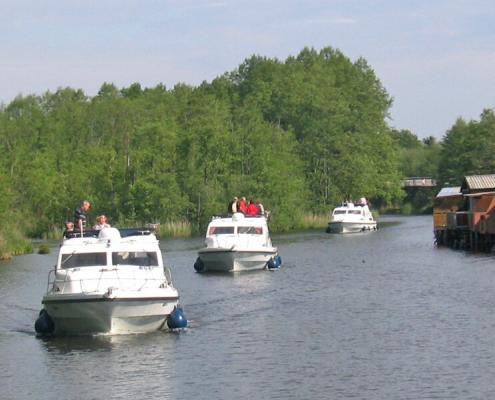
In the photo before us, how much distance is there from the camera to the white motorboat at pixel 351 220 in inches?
3996

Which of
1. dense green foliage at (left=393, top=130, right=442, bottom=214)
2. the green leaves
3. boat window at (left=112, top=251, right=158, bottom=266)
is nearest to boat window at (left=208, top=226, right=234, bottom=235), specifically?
boat window at (left=112, top=251, right=158, bottom=266)

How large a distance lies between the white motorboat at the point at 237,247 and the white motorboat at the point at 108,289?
19.5m

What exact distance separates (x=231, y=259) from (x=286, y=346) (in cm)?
2352

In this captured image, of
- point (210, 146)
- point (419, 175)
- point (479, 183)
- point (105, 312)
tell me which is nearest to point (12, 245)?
point (479, 183)

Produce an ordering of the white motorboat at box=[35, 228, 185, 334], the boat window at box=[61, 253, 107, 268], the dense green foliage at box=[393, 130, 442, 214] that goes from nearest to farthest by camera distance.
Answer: the white motorboat at box=[35, 228, 185, 334] → the boat window at box=[61, 253, 107, 268] → the dense green foliage at box=[393, 130, 442, 214]

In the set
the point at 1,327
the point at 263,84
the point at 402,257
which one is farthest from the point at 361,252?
the point at 263,84

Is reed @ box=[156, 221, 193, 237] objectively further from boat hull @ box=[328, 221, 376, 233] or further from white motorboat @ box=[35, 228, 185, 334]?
white motorboat @ box=[35, 228, 185, 334]

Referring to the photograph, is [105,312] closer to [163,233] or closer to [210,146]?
[163,233]

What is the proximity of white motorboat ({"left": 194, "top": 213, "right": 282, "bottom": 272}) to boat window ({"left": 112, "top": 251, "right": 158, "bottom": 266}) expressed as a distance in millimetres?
19690

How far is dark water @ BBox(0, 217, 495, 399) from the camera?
86.3 ft

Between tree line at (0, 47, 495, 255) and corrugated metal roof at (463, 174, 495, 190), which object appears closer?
corrugated metal roof at (463, 174, 495, 190)

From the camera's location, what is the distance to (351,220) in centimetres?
10262

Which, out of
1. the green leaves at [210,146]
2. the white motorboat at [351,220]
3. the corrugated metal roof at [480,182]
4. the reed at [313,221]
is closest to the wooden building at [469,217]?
the corrugated metal roof at [480,182]

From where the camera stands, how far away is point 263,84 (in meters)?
137
